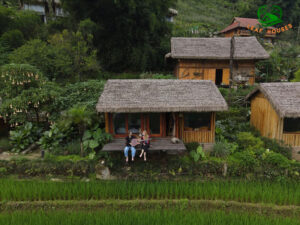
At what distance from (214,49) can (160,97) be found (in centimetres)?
1154

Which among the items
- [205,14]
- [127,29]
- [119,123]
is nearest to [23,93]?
[119,123]

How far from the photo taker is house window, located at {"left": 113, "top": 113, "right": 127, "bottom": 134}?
10.5 meters

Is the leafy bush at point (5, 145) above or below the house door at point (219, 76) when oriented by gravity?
below

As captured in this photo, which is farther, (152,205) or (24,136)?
(24,136)

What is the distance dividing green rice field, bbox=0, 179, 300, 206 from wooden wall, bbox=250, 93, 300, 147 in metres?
2.83

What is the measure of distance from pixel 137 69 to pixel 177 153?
1506cm

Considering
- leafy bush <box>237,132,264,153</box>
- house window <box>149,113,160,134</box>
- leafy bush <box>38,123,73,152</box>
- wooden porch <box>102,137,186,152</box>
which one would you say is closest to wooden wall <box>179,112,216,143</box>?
wooden porch <box>102,137,186,152</box>

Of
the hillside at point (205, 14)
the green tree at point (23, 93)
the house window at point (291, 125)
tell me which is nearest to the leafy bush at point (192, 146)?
the house window at point (291, 125)

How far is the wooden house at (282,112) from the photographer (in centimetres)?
1023

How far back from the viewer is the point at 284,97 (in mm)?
10758

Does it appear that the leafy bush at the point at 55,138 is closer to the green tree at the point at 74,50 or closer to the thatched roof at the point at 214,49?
the green tree at the point at 74,50

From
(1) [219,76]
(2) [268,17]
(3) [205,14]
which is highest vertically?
(3) [205,14]

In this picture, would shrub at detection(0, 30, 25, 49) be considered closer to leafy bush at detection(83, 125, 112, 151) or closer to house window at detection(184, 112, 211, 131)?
leafy bush at detection(83, 125, 112, 151)

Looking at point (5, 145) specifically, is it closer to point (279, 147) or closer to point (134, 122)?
point (134, 122)
